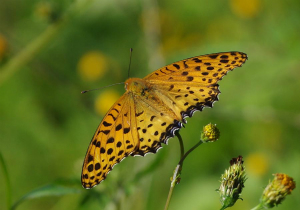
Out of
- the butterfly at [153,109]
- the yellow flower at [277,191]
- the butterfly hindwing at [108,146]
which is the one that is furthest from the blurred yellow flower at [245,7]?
the yellow flower at [277,191]

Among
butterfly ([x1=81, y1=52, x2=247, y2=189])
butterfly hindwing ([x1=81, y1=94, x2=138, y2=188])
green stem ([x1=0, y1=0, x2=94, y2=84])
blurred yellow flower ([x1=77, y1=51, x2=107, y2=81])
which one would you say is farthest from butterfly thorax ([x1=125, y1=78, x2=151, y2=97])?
blurred yellow flower ([x1=77, y1=51, x2=107, y2=81])

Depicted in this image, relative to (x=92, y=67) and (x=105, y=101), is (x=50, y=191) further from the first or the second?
(x=92, y=67)

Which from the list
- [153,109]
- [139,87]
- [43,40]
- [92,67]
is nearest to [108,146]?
[153,109]

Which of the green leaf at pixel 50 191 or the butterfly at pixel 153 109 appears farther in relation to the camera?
the green leaf at pixel 50 191

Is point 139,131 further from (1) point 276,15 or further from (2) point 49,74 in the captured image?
(1) point 276,15

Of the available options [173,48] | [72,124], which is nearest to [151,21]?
[173,48]

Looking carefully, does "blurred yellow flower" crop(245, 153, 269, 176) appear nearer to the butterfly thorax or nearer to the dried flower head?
the butterfly thorax

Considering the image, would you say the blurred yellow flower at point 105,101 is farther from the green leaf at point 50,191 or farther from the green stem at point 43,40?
the green leaf at point 50,191
